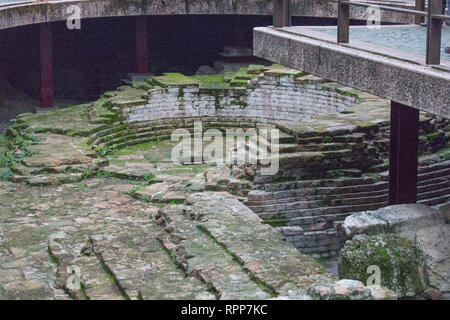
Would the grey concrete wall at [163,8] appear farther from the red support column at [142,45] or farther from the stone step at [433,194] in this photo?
the stone step at [433,194]

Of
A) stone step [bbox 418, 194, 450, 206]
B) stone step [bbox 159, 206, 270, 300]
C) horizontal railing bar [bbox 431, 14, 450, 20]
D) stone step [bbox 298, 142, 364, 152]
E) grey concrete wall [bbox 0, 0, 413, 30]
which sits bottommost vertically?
stone step [bbox 418, 194, 450, 206]

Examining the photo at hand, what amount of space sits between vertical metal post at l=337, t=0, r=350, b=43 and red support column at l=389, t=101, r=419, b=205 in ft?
5.28

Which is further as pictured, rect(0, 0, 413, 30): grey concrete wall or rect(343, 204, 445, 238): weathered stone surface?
rect(0, 0, 413, 30): grey concrete wall

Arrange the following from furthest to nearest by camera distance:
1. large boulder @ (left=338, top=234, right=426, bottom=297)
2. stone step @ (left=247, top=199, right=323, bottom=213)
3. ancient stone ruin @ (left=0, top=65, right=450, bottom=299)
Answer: stone step @ (left=247, top=199, right=323, bottom=213)
large boulder @ (left=338, top=234, right=426, bottom=297)
ancient stone ruin @ (left=0, top=65, right=450, bottom=299)

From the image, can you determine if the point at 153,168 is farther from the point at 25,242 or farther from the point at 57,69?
the point at 57,69

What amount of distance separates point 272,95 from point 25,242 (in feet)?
24.7

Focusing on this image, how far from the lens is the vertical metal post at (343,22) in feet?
23.2

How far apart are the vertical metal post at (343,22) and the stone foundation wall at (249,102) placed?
716 cm

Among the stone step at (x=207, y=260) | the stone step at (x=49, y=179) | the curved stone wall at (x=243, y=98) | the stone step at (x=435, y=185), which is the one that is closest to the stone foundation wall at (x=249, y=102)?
the curved stone wall at (x=243, y=98)

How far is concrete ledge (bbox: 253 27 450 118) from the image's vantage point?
18.8 feet

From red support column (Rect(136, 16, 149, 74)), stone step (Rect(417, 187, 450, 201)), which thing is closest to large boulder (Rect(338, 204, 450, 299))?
stone step (Rect(417, 187, 450, 201))

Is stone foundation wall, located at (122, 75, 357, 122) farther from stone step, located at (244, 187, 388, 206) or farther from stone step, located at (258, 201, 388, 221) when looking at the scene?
stone step, located at (244, 187, 388, 206)

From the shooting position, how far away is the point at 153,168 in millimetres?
12352
